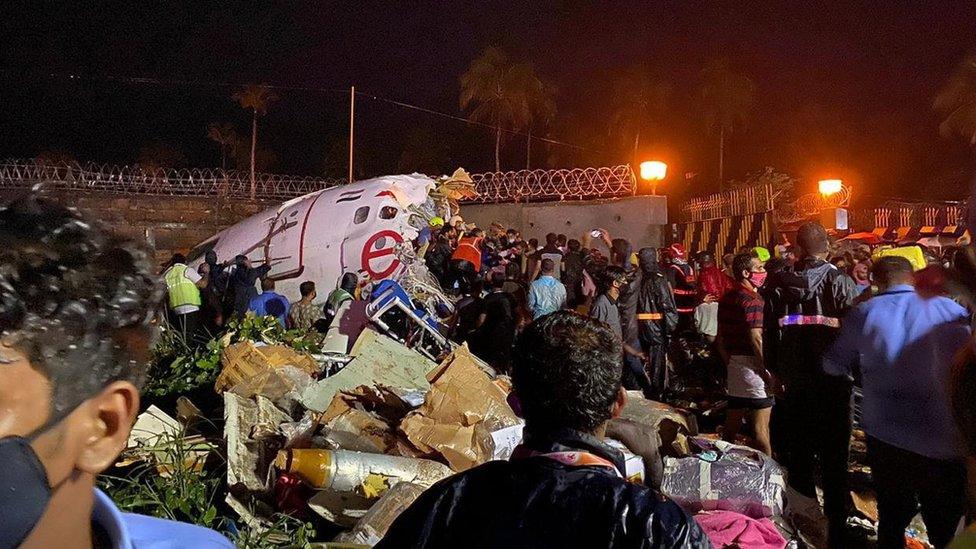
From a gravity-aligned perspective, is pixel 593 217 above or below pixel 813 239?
above

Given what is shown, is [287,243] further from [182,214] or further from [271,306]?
[182,214]

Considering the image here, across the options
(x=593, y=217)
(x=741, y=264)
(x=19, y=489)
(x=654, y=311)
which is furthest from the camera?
(x=593, y=217)

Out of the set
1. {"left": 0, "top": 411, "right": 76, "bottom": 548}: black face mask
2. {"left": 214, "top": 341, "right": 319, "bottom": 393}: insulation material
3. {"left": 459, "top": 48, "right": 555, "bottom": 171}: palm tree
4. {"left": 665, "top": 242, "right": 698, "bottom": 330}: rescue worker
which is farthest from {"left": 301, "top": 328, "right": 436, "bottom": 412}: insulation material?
{"left": 459, "top": 48, "right": 555, "bottom": 171}: palm tree

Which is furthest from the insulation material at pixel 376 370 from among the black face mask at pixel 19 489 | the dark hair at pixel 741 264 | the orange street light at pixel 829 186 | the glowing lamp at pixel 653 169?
the orange street light at pixel 829 186

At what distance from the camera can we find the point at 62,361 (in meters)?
1.04

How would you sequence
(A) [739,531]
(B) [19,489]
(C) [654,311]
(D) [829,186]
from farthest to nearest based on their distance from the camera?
(D) [829,186] → (C) [654,311] → (A) [739,531] → (B) [19,489]

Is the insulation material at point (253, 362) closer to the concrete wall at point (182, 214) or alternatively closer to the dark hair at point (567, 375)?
the dark hair at point (567, 375)

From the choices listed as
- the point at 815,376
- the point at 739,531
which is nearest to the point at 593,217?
the point at 815,376

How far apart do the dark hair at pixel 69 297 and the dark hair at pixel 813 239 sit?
4572 mm

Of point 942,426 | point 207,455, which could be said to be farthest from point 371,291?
point 942,426

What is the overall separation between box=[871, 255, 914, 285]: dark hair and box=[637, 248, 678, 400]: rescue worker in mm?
3607

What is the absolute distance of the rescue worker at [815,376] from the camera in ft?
15.0

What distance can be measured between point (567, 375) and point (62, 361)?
1.17 meters

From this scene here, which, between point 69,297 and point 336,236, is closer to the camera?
point 69,297
